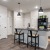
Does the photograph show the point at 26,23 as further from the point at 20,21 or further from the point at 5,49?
the point at 5,49

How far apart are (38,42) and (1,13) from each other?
13.7 ft

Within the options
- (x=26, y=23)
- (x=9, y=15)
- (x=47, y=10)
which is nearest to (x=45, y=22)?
(x=47, y=10)

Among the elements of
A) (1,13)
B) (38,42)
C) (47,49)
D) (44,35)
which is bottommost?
(47,49)

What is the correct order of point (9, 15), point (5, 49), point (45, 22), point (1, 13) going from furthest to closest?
1. point (9, 15)
2. point (45, 22)
3. point (1, 13)
4. point (5, 49)

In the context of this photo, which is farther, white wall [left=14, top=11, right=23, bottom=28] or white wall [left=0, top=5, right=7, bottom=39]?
white wall [left=14, top=11, right=23, bottom=28]

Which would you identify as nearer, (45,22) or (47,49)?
(47,49)

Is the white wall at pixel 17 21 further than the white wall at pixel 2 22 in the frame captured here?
Yes

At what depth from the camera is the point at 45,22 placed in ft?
25.5

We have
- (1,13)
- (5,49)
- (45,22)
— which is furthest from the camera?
(45,22)

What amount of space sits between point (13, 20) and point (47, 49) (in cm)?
594

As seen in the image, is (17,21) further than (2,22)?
Yes

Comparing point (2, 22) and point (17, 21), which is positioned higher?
point (17, 21)

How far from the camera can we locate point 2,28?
6.77 m

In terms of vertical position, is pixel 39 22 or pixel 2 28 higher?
pixel 39 22
